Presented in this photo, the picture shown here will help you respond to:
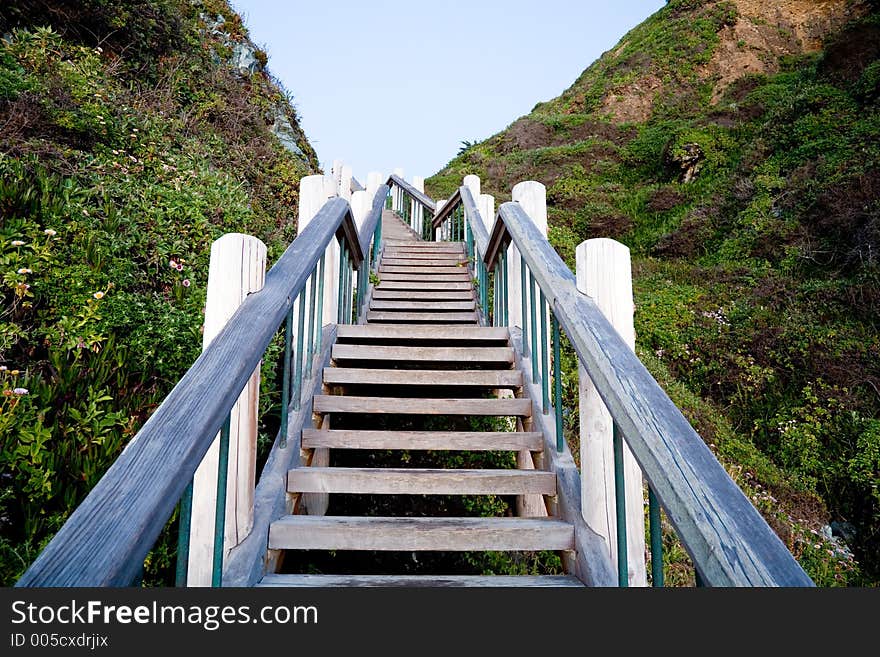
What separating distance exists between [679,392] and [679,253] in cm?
463

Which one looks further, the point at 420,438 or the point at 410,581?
the point at 420,438

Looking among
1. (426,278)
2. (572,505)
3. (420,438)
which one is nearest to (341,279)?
(420,438)

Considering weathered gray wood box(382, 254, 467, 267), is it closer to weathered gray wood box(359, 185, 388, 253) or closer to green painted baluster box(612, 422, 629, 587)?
weathered gray wood box(359, 185, 388, 253)

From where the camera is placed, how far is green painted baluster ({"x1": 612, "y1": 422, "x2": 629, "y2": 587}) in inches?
53.0

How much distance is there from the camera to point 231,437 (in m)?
1.70

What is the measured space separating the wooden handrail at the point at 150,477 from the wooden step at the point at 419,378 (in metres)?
1.36

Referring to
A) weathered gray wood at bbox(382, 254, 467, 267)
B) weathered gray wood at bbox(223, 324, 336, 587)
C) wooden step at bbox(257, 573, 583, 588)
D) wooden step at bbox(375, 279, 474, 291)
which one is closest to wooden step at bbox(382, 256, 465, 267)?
weathered gray wood at bbox(382, 254, 467, 267)

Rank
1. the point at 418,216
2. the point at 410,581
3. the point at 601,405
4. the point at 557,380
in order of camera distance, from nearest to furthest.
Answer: the point at 410,581, the point at 601,405, the point at 557,380, the point at 418,216

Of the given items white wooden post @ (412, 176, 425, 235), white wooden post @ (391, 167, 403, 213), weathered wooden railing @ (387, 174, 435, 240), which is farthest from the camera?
white wooden post @ (391, 167, 403, 213)

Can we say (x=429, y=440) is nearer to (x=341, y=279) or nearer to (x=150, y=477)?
(x=150, y=477)

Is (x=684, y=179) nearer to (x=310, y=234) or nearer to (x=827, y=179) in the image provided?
(x=827, y=179)

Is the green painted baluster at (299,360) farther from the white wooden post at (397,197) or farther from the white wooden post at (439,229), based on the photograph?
the white wooden post at (397,197)

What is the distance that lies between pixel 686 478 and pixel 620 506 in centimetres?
49

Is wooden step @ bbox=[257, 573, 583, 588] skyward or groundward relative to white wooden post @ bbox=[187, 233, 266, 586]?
groundward
